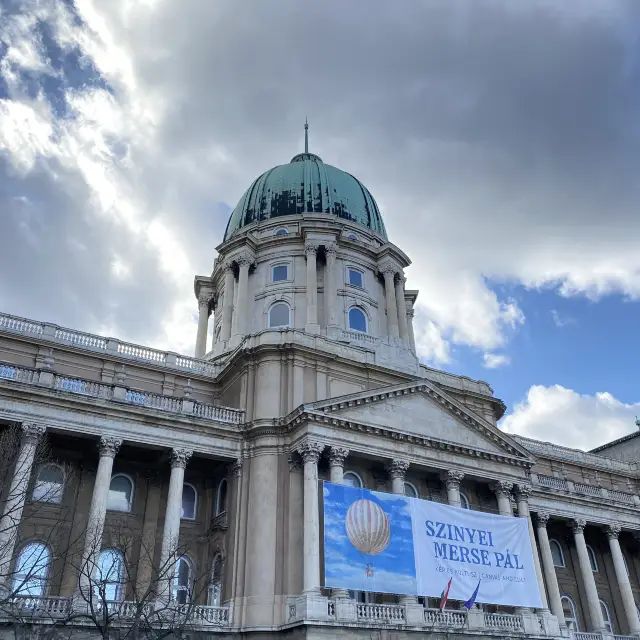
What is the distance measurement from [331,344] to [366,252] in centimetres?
1377

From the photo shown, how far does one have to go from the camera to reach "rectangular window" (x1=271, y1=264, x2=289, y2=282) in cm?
4678

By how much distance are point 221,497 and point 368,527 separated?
25.9 ft

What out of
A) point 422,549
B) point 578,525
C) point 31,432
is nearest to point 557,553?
point 578,525

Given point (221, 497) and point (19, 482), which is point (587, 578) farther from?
point (19, 482)

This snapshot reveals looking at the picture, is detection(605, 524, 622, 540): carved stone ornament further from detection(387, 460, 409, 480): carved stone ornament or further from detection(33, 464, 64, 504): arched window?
detection(33, 464, 64, 504): arched window

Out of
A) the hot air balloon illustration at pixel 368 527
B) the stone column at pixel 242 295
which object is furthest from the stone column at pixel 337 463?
the stone column at pixel 242 295

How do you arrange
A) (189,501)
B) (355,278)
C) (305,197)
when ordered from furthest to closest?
(305,197) → (355,278) → (189,501)

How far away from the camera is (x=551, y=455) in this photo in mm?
46719

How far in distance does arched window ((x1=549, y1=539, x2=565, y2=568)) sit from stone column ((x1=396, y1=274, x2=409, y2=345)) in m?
15.7

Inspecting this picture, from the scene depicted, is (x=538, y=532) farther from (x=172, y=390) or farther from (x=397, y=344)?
(x=172, y=390)

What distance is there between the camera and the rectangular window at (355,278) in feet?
155

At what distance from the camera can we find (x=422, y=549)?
2969 cm

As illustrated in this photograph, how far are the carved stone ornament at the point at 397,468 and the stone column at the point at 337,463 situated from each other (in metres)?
2.50

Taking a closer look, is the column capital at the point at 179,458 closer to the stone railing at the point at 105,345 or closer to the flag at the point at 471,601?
the stone railing at the point at 105,345
